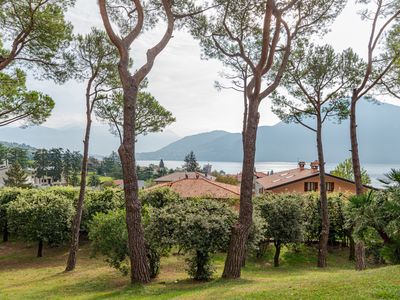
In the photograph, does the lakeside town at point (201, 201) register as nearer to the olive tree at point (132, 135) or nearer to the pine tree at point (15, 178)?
the olive tree at point (132, 135)

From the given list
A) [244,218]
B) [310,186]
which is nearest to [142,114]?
[244,218]

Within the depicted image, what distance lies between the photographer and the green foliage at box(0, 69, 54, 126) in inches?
442

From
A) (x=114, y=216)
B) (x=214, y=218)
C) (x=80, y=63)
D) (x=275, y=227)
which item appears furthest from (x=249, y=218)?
(x=80, y=63)

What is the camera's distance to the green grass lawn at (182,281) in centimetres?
574

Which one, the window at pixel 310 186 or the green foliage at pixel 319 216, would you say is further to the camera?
the window at pixel 310 186

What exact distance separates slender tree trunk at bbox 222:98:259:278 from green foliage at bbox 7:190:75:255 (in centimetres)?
1231

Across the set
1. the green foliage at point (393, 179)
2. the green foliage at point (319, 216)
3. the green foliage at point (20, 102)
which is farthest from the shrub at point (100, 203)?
the green foliage at point (393, 179)

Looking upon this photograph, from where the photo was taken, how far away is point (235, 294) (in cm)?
631

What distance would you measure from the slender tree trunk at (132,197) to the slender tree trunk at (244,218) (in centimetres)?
237

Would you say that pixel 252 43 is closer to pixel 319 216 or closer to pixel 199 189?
pixel 319 216

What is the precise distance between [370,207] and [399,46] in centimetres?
791

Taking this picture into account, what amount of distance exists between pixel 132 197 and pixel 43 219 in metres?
11.3

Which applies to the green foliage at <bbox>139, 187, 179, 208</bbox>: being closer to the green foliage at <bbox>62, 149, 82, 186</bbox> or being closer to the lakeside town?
the lakeside town

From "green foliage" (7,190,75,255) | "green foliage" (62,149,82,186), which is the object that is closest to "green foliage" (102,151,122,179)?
"green foliage" (62,149,82,186)
